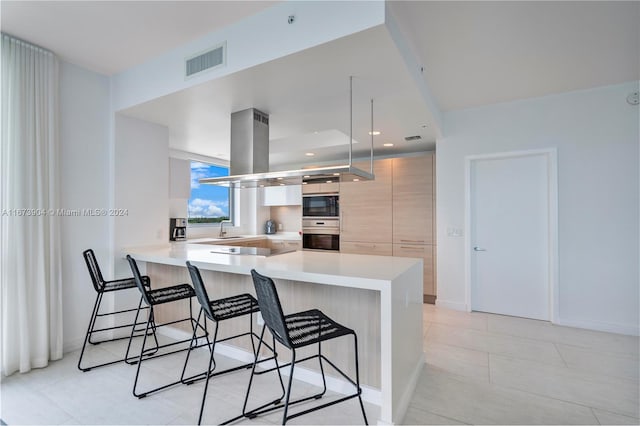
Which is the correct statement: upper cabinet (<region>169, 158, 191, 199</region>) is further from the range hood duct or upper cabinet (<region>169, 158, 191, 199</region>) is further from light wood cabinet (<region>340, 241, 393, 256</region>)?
light wood cabinet (<region>340, 241, 393, 256</region>)

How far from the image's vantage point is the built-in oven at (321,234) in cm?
516

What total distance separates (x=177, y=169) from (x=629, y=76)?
5232 millimetres

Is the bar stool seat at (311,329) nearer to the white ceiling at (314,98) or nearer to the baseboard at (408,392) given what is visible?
the baseboard at (408,392)

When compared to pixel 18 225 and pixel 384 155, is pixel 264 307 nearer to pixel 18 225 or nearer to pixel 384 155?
pixel 18 225

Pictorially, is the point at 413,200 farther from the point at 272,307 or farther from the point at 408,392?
the point at 272,307

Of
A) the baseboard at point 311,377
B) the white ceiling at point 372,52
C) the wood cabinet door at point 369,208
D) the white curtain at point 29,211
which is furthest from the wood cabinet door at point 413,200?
the white curtain at point 29,211

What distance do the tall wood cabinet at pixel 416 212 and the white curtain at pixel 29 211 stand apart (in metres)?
3.89

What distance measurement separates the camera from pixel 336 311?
2.17 m

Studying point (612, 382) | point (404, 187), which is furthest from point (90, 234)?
point (612, 382)

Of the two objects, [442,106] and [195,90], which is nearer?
[195,90]

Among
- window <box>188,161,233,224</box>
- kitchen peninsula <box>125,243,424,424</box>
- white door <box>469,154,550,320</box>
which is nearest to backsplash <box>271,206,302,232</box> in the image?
window <box>188,161,233,224</box>

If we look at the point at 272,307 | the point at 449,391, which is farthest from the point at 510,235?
the point at 272,307

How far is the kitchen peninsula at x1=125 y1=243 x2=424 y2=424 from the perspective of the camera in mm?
1729

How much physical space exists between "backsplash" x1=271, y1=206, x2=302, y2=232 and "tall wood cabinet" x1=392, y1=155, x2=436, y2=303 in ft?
7.71
